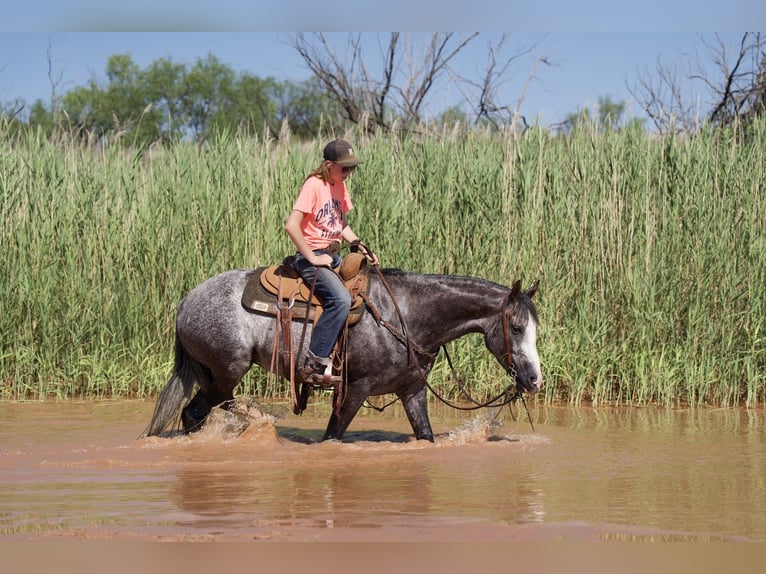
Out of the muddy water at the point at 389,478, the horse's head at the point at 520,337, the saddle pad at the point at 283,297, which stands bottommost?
the muddy water at the point at 389,478

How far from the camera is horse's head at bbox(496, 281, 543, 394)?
711 centimetres

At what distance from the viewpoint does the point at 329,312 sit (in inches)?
279

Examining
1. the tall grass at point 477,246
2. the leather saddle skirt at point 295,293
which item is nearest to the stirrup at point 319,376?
the leather saddle skirt at point 295,293

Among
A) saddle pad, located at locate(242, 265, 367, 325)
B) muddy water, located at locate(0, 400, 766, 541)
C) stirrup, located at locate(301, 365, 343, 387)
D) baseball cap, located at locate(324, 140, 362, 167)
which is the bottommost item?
muddy water, located at locate(0, 400, 766, 541)

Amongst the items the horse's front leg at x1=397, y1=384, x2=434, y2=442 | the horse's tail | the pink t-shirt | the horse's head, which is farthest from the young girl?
the horse's head

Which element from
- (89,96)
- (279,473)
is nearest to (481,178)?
(279,473)

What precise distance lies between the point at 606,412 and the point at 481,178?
2.58m

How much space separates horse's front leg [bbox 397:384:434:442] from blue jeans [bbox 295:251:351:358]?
80 centimetres

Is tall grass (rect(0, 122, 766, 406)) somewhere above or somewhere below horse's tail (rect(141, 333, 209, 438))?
above

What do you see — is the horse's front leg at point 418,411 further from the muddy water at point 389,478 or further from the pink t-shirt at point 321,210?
the pink t-shirt at point 321,210

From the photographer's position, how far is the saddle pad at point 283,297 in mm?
7246

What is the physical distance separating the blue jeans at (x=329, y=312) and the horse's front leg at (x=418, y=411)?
795 millimetres

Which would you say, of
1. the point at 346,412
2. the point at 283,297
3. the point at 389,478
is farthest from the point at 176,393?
the point at 389,478

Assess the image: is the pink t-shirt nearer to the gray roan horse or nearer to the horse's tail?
the gray roan horse
